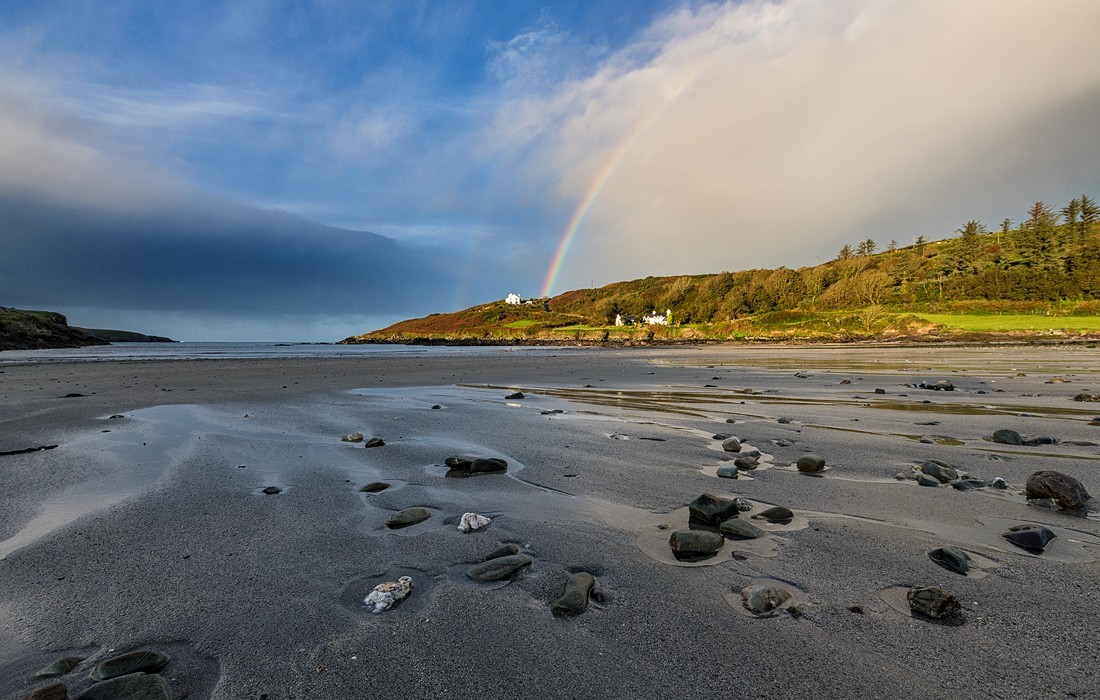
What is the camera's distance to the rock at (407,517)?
364 cm

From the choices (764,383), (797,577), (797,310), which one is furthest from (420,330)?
(797,577)

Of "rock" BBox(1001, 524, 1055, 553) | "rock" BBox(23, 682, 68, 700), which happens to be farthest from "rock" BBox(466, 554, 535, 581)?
"rock" BBox(1001, 524, 1055, 553)

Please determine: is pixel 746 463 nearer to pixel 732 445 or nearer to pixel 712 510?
pixel 732 445

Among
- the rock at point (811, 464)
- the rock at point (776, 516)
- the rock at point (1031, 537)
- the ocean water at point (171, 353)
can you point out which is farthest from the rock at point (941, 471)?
the ocean water at point (171, 353)

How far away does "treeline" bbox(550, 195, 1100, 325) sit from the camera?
270 ft

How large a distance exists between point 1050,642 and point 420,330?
160203 millimetres

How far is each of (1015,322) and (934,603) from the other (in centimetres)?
7620

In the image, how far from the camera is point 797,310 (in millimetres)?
94125

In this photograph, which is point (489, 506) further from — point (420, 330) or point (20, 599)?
point (420, 330)

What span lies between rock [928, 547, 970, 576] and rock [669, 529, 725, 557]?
3.88 ft

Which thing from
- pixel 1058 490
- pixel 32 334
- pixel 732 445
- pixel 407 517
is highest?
pixel 32 334

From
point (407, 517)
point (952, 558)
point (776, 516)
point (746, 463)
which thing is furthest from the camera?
point (746, 463)

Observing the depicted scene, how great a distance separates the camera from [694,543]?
119 inches

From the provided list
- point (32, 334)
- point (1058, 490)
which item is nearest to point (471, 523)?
point (1058, 490)
